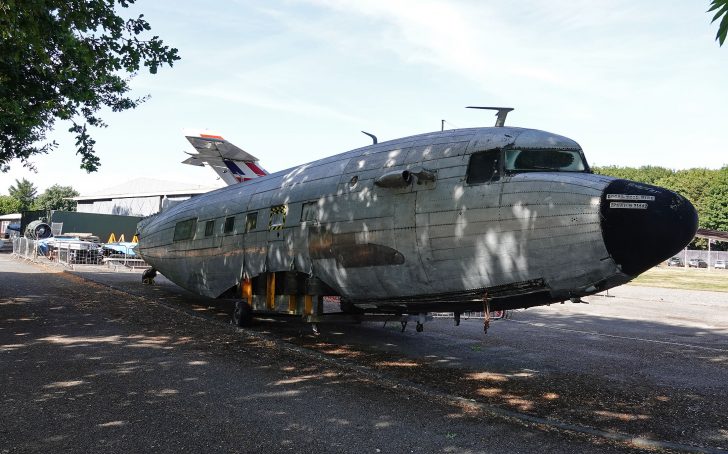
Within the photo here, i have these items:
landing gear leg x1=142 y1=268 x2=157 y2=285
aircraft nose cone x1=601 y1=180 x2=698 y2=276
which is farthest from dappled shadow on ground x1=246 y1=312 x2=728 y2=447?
landing gear leg x1=142 y1=268 x2=157 y2=285

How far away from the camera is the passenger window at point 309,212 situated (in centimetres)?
1121

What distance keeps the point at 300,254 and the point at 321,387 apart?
12.3ft

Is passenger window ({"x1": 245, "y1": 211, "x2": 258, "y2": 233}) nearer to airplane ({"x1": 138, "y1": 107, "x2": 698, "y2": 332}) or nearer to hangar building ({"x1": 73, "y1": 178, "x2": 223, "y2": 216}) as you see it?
airplane ({"x1": 138, "y1": 107, "x2": 698, "y2": 332})

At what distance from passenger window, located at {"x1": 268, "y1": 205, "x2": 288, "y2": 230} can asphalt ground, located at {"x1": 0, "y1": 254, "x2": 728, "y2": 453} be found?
2943mm

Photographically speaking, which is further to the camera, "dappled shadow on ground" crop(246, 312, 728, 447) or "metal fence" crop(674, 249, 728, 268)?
"metal fence" crop(674, 249, 728, 268)

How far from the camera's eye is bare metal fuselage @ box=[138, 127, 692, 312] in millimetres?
7707

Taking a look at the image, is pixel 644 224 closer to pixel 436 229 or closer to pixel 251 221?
pixel 436 229

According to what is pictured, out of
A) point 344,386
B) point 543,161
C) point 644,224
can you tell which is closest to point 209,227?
point 344,386

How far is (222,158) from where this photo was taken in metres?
34.1

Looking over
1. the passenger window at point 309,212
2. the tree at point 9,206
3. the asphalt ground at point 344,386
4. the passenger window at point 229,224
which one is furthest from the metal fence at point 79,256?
the tree at point 9,206

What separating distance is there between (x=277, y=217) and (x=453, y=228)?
17.5ft

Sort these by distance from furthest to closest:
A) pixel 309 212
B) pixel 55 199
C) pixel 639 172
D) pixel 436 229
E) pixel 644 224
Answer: pixel 639 172 → pixel 55 199 → pixel 309 212 → pixel 436 229 → pixel 644 224

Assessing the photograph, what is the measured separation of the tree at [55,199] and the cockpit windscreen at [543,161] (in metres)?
116

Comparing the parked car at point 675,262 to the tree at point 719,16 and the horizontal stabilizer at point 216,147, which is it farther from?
the tree at point 719,16
